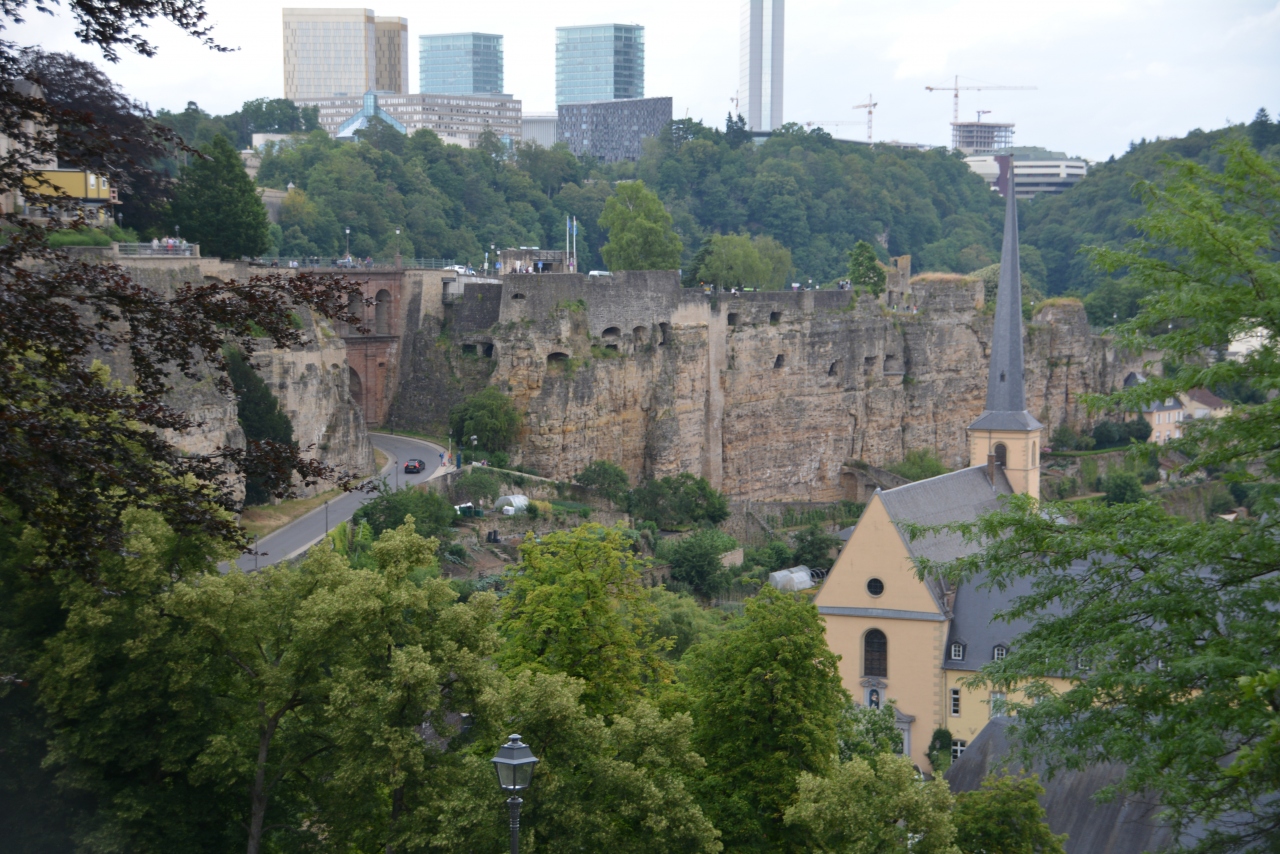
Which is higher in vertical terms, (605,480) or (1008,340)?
(1008,340)

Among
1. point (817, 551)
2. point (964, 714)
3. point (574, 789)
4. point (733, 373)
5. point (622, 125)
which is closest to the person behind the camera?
point (574, 789)

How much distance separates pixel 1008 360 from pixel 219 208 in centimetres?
2998

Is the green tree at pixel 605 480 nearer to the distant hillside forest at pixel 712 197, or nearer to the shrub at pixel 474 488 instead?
the shrub at pixel 474 488

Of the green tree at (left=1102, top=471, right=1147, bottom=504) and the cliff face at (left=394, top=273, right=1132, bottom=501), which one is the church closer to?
the cliff face at (left=394, top=273, right=1132, bottom=501)

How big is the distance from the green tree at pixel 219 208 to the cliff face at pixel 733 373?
394 inches

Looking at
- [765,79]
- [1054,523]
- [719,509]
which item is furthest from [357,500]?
[765,79]

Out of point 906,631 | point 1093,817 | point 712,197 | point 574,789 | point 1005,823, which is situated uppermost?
point 712,197

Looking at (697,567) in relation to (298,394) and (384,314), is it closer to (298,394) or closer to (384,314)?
(298,394)

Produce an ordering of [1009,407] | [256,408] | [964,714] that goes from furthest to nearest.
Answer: [1009,407]
[256,408]
[964,714]

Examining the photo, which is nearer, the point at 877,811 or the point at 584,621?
the point at 877,811

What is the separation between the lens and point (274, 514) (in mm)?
36312

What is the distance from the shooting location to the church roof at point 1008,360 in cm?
5238

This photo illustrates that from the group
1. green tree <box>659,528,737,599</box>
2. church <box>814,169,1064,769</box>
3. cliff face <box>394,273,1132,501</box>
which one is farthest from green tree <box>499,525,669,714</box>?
cliff face <box>394,273,1132,501</box>

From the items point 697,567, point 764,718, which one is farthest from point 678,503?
point 764,718
